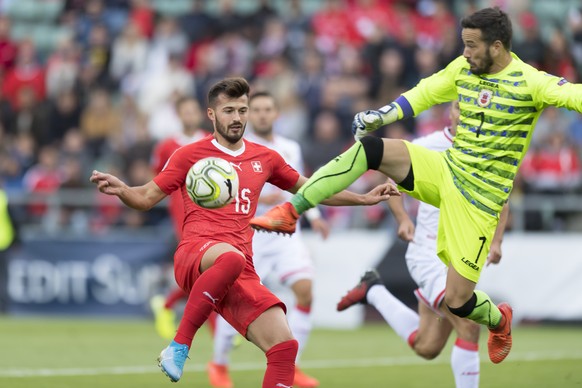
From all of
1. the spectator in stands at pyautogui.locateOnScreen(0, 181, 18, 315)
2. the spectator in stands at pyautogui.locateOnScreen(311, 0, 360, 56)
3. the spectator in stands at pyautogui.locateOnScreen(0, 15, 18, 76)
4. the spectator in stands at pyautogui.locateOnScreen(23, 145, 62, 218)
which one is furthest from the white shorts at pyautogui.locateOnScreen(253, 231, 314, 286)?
the spectator in stands at pyautogui.locateOnScreen(0, 15, 18, 76)

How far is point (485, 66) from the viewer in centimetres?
794

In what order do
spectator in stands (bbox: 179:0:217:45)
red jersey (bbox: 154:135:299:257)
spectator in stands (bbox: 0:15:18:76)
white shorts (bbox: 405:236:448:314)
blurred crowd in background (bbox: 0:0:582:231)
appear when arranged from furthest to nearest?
spectator in stands (bbox: 0:15:18:76) → spectator in stands (bbox: 179:0:217:45) → blurred crowd in background (bbox: 0:0:582:231) → white shorts (bbox: 405:236:448:314) → red jersey (bbox: 154:135:299:257)

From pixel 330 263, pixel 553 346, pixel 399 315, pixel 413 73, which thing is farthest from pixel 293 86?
pixel 399 315

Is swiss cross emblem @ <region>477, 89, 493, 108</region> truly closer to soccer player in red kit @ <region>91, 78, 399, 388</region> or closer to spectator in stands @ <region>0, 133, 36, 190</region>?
soccer player in red kit @ <region>91, 78, 399, 388</region>

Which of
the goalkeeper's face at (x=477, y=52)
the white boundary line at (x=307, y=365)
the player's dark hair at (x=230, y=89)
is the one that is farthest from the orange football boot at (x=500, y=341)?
the white boundary line at (x=307, y=365)

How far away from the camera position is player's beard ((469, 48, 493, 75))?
7914mm

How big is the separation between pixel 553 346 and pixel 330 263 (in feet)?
12.2

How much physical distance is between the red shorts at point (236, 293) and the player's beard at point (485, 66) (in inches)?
79.7

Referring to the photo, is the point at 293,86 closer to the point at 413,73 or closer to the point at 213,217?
the point at 413,73

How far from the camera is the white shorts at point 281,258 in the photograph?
11164mm

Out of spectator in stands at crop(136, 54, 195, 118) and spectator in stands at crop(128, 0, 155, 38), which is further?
spectator in stands at crop(128, 0, 155, 38)

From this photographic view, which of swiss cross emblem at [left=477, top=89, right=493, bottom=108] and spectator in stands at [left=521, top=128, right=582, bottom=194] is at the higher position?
swiss cross emblem at [left=477, top=89, right=493, bottom=108]

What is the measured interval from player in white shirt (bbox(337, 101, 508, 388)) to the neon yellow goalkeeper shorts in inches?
43.2

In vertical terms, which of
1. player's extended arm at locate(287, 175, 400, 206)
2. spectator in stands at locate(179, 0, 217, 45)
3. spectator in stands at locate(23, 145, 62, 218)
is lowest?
spectator in stands at locate(23, 145, 62, 218)
